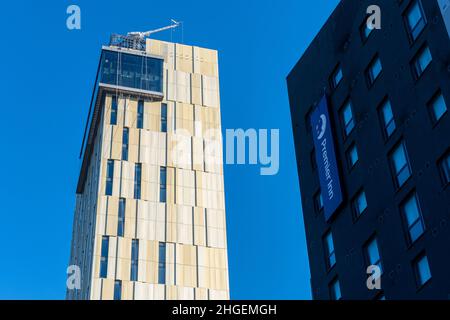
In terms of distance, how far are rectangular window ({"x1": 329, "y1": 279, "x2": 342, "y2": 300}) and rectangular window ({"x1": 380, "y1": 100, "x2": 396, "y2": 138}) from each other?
9.61 meters

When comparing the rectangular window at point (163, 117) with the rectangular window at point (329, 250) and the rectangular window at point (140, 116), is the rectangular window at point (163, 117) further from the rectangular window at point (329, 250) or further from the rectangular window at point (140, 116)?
the rectangular window at point (329, 250)

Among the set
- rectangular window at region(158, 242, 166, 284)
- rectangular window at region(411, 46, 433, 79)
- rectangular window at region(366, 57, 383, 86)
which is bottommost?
rectangular window at region(411, 46, 433, 79)

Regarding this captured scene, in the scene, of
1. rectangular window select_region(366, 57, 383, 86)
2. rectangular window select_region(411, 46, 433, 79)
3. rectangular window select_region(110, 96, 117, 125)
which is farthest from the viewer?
rectangular window select_region(110, 96, 117, 125)

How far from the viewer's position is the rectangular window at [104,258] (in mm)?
94981

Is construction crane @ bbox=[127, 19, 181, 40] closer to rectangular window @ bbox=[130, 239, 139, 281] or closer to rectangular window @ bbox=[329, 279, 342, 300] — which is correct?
rectangular window @ bbox=[130, 239, 139, 281]

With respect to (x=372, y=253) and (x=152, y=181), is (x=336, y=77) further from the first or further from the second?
(x=152, y=181)

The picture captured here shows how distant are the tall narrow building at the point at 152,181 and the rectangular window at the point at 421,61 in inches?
2441

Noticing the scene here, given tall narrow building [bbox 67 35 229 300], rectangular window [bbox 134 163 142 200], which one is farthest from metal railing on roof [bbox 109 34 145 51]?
rectangular window [bbox 134 163 142 200]

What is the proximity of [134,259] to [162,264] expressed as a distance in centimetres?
395

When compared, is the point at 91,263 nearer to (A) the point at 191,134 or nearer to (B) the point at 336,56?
(A) the point at 191,134

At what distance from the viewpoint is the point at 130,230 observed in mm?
99688

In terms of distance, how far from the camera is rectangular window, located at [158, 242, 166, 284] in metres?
97.0

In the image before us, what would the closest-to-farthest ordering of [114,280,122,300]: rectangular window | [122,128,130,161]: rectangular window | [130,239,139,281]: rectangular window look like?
[114,280,122,300]: rectangular window
[130,239,139,281]: rectangular window
[122,128,130,161]: rectangular window
